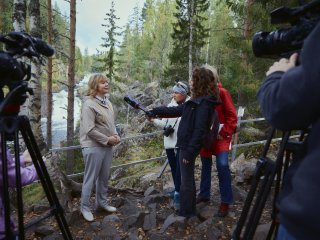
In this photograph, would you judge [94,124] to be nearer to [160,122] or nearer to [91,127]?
[91,127]

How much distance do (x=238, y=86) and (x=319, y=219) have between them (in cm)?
798

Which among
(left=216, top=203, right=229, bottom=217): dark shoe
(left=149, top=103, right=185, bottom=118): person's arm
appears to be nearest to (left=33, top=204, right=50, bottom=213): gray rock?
(left=149, top=103, right=185, bottom=118): person's arm

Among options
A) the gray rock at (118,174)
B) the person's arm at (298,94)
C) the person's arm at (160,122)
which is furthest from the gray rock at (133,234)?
the gray rock at (118,174)

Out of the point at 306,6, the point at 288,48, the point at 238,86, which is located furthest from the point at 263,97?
the point at 238,86

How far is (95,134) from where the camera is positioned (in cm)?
439

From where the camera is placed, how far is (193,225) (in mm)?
4273

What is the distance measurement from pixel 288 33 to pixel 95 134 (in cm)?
325

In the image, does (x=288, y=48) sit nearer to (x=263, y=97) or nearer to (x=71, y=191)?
(x=263, y=97)

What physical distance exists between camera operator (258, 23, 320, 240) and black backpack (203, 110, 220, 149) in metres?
2.80

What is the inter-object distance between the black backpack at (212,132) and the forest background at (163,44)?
323 cm

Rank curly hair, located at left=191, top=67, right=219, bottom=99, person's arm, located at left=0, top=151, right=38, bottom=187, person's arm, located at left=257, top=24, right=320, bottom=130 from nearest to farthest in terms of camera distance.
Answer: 1. person's arm, located at left=257, top=24, right=320, bottom=130
2. person's arm, located at left=0, top=151, right=38, bottom=187
3. curly hair, located at left=191, top=67, right=219, bottom=99

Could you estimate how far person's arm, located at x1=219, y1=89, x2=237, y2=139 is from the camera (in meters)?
4.42

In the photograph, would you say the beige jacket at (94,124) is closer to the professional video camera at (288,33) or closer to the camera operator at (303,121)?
the professional video camera at (288,33)

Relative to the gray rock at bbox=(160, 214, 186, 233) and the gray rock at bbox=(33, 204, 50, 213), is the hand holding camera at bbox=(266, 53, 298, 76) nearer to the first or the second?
the gray rock at bbox=(160, 214, 186, 233)
